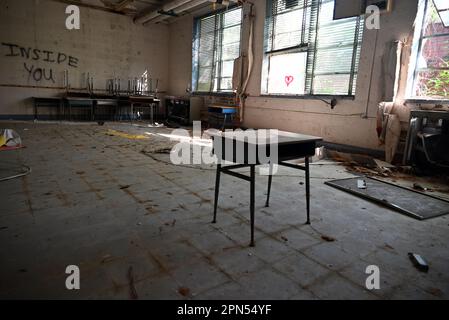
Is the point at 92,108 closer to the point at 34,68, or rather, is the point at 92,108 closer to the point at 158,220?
the point at 34,68

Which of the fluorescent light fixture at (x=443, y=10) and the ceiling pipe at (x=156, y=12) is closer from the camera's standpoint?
the fluorescent light fixture at (x=443, y=10)

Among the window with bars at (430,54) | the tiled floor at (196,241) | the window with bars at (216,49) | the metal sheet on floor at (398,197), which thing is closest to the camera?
the tiled floor at (196,241)

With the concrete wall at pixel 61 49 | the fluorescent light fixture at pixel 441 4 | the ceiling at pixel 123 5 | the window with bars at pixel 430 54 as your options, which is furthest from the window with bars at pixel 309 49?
the concrete wall at pixel 61 49

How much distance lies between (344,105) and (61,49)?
328 inches

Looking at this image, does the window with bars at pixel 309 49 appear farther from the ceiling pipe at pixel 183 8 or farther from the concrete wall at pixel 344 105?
the ceiling pipe at pixel 183 8

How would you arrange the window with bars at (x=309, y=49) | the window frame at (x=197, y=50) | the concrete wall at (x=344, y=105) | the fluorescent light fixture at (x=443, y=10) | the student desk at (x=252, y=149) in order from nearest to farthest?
the student desk at (x=252, y=149), the fluorescent light fixture at (x=443, y=10), the concrete wall at (x=344, y=105), the window with bars at (x=309, y=49), the window frame at (x=197, y=50)

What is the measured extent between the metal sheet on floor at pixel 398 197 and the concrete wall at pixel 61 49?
346 inches

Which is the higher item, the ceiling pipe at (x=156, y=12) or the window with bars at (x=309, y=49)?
the ceiling pipe at (x=156, y=12)

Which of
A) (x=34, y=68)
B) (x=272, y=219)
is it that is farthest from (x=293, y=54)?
(x=34, y=68)

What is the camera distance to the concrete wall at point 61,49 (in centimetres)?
823

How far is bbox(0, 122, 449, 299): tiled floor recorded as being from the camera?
154cm

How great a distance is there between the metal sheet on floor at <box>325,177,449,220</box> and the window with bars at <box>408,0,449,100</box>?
183cm

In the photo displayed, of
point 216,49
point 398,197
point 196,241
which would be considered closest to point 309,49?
point 216,49

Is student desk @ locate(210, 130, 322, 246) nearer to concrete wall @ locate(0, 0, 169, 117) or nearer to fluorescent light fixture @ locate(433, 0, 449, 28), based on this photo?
fluorescent light fixture @ locate(433, 0, 449, 28)
